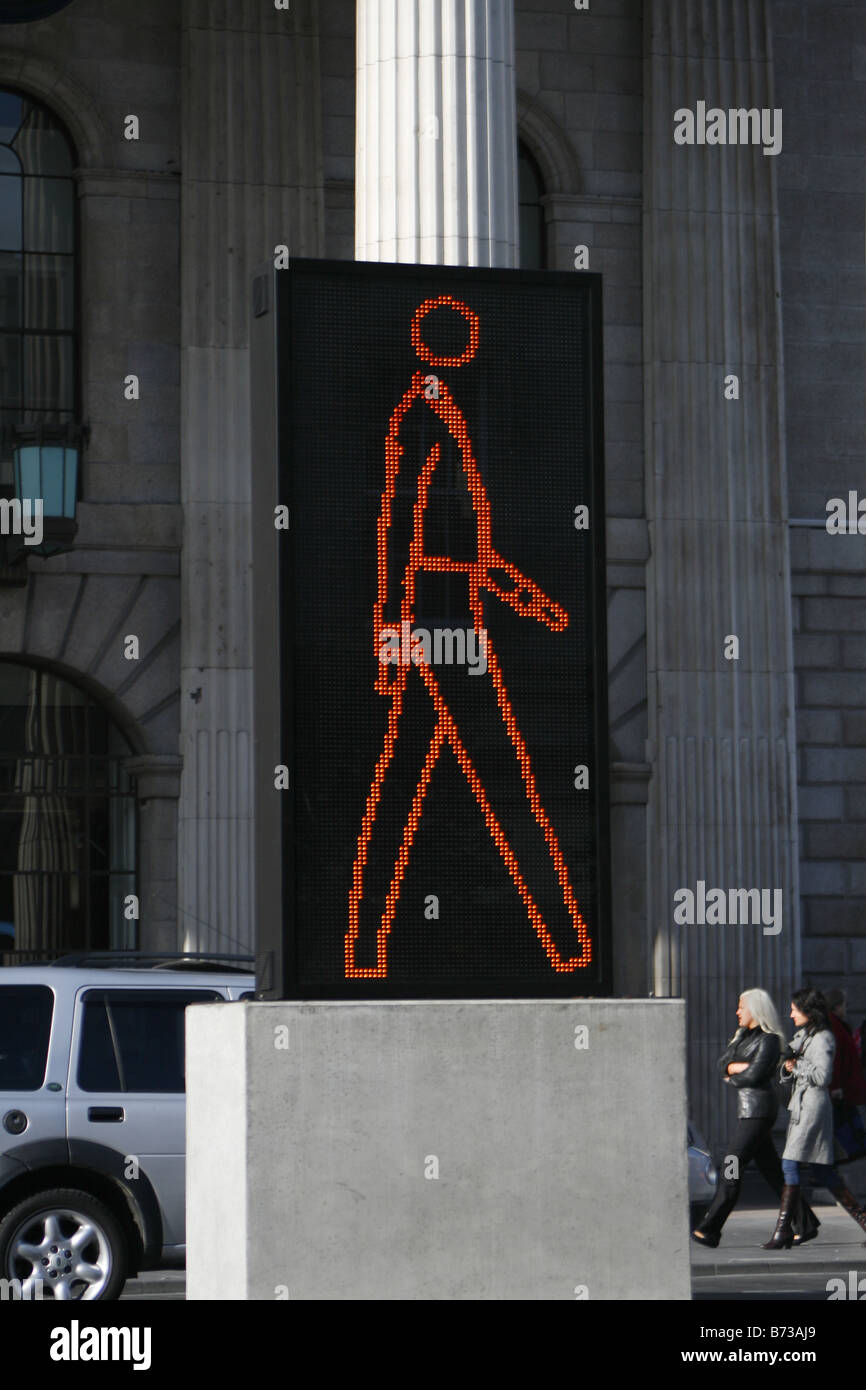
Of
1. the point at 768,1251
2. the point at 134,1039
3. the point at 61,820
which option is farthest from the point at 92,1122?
the point at 61,820

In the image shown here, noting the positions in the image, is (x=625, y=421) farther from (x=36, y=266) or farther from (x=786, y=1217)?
(x=786, y=1217)

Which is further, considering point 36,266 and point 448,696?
point 36,266

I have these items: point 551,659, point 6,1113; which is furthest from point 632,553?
point 551,659

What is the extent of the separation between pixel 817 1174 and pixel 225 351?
9.17 meters

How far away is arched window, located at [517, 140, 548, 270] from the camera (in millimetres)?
23219

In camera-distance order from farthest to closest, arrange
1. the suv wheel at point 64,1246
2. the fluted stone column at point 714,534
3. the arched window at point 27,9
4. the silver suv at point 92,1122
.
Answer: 1. the fluted stone column at point 714,534
2. the arched window at point 27,9
3. the silver suv at point 92,1122
4. the suv wheel at point 64,1246

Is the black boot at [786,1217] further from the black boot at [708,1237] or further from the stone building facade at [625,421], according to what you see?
the stone building facade at [625,421]

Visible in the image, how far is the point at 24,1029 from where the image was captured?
13695 millimetres

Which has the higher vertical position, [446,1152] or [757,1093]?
[757,1093]

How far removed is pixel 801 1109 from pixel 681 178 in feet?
32.3

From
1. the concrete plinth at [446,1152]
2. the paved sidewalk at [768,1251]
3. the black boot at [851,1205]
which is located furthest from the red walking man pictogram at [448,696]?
the black boot at [851,1205]

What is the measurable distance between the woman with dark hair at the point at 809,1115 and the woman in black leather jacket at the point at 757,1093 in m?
0.14

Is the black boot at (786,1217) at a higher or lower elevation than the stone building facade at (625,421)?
lower

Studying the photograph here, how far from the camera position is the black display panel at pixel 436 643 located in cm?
789
